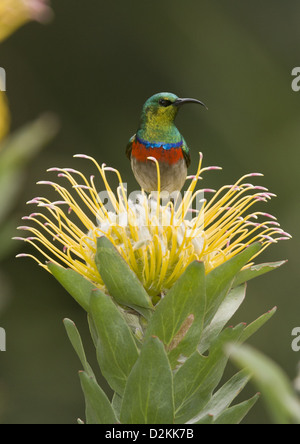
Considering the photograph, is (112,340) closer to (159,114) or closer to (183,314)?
(183,314)

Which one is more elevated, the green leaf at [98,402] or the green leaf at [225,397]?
the green leaf at [225,397]

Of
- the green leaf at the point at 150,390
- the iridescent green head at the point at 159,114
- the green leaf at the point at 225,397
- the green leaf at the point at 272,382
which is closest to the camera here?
the green leaf at the point at 272,382

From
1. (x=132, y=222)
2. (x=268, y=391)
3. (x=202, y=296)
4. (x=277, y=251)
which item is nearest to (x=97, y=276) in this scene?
(x=132, y=222)

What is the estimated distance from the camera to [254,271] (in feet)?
3.50

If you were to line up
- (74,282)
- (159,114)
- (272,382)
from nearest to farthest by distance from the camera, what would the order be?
(272,382), (74,282), (159,114)

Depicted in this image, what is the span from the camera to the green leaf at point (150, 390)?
0.91 meters

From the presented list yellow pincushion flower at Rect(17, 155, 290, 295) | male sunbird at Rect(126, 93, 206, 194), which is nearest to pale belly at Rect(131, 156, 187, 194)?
male sunbird at Rect(126, 93, 206, 194)

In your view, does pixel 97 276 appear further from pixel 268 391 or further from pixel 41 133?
pixel 268 391

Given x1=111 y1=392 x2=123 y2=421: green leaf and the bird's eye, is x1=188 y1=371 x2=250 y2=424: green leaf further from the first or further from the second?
the bird's eye

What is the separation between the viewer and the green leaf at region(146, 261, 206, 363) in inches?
37.5

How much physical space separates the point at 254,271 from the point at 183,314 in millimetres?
152

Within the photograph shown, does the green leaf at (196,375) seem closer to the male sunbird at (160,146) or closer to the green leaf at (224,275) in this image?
the green leaf at (224,275)

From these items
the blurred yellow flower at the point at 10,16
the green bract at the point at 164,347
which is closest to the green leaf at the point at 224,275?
the green bract at the point at 164,347

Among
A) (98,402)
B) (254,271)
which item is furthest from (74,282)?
(254,271)
